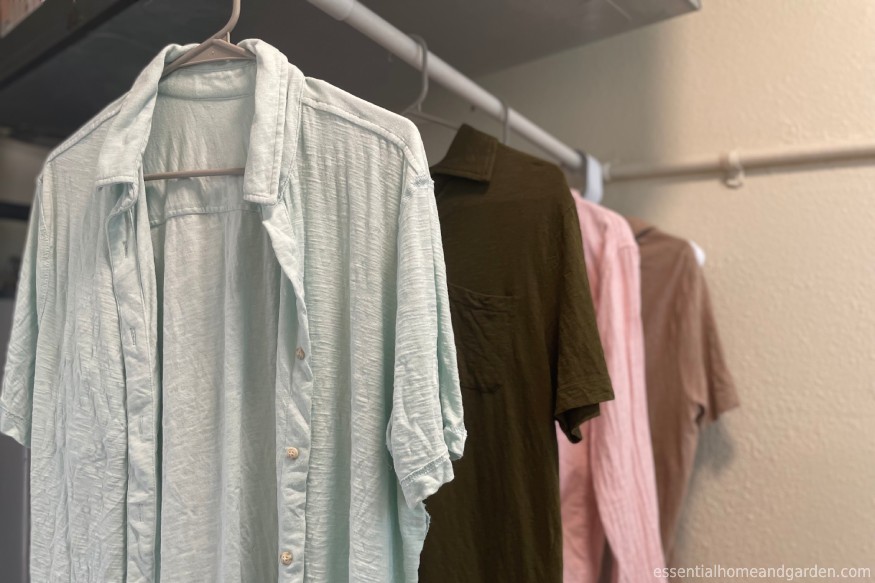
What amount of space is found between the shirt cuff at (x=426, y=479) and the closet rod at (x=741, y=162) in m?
0.87

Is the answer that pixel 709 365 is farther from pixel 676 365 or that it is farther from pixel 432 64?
pixel 432 64

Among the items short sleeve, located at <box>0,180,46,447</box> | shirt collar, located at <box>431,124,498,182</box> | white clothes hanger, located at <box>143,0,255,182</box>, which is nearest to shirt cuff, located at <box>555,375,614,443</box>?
shirt collar, located at <box>431,124,498,182</box>

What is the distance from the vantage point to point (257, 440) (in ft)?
1.97

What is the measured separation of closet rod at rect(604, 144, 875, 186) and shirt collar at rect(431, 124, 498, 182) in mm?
518

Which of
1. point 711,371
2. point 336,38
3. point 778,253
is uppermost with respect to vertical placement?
point 336,38

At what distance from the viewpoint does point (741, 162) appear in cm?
110

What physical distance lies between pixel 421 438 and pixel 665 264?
2.31ft

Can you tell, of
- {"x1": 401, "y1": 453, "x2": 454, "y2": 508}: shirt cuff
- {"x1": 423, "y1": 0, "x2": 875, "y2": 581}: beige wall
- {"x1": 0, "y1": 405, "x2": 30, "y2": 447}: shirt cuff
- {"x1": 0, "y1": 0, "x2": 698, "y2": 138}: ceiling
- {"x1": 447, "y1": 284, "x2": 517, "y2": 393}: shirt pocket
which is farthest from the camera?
{"x1": 423, "y1": 0, "x2": 875, "y2": 581}: beige wall

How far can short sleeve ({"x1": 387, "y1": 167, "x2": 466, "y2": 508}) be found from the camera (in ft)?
1.70

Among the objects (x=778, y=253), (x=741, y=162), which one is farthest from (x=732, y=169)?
(x=778, y=253)

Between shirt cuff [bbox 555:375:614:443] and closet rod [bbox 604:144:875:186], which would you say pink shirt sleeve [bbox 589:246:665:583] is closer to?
shirt cuff [bbox 555:375:614:443]

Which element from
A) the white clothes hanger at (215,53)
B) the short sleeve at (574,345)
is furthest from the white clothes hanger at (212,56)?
the short sleeve at (574,345)

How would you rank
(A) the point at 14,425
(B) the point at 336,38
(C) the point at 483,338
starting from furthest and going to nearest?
(B) the point at 336,38, (C) the point at 483,338, (A) the point at 14,425

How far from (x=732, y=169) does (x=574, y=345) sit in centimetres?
64
